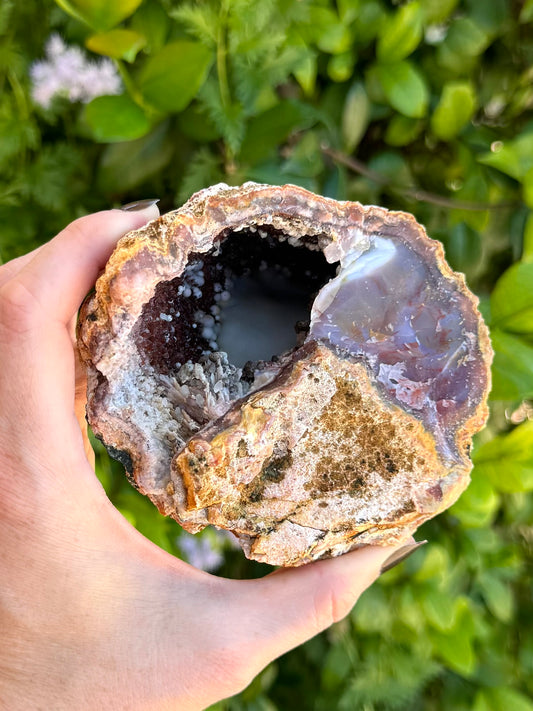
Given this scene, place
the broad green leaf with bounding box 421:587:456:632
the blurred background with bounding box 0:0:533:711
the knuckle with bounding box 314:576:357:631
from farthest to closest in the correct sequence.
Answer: the broad green leaf with bounding box 421:587:456:632, the blurred background with bounding box 0:0:533:711, the knuckle with bounding box 314:576:357:631

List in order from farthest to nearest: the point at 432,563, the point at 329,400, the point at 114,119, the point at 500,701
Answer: the point at 500,701
the point at 432,563
the point at 114,119
the point at 329,400

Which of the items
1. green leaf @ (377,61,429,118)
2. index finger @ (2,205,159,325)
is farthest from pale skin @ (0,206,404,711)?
green leaf @ (377,61,429,118)

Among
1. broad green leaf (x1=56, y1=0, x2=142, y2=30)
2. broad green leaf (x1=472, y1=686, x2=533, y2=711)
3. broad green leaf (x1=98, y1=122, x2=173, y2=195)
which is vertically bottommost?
broad green leaf (x1=472, y1=686, x2=533, y2=711)

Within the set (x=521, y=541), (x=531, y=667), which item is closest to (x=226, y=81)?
(x=521, y=541)

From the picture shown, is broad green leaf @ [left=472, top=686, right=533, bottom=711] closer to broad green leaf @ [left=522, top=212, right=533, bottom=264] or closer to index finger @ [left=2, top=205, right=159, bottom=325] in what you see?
broad green leaf @ [left=522, top=212, right=533, bottom=264]

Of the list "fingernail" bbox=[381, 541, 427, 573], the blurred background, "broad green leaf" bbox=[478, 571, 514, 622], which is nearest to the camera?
"fingernail" bbox=[381, 541, 427, 573]

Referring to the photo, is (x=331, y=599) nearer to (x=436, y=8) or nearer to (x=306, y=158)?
(x=306, y=158)

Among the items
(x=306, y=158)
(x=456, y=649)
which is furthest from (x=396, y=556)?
(x=306, y=158)
